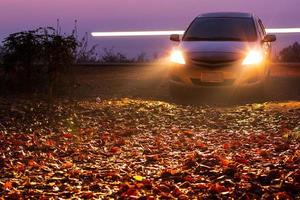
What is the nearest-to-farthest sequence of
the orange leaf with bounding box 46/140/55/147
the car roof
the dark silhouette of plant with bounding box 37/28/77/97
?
1. the orange leaf with bounding box 46/140/55/147
2. the dark silhouette of plant with bounding box 37/28/77/97
3. the car roof

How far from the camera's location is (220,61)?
11969mm

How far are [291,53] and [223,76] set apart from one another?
12.4m

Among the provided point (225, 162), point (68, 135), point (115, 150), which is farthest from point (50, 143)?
point (225, 162)

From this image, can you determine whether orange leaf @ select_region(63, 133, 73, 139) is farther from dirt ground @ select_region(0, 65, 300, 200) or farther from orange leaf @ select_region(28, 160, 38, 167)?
orange leaf @ select_region(28, 160, 38, 167)

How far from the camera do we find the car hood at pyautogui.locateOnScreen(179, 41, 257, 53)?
12117 millimetres

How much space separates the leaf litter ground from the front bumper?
0.85 meters

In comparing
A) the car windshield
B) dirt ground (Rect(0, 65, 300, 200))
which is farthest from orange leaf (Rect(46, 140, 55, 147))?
the car windshield

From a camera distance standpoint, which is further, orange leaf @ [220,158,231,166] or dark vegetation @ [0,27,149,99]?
dark vegetation @ [0,27,149,99]

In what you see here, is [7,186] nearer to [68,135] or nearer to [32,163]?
[32,163]

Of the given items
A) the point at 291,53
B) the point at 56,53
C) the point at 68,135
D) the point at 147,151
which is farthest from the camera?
the point at 291,53

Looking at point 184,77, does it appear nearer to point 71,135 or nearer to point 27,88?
point 27,88

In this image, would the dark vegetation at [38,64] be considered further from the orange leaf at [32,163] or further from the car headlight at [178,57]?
the orange leaf at [32,163]

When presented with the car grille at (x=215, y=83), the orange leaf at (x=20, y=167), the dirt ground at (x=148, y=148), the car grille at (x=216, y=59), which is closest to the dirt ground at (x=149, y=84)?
the dirt ground at (x=148, y=148)

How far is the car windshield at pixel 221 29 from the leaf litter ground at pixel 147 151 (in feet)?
6.72
